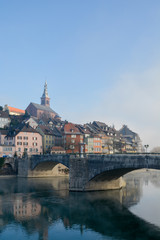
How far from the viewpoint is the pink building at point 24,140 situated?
101 meters

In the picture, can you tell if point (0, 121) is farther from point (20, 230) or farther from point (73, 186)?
point (20, 230)

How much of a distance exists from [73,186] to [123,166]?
12721 millimetres

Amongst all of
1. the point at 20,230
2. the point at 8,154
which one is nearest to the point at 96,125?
the point at 8,154

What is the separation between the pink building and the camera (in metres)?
101

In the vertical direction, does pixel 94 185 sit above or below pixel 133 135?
below

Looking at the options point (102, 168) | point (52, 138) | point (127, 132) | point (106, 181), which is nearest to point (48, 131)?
point (52, 138)

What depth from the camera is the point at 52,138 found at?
12050 cm

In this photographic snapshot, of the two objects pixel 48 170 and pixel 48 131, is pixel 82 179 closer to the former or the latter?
pixel 48 170

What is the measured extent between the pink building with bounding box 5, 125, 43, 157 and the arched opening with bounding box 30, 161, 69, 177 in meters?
19.9

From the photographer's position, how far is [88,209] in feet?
124

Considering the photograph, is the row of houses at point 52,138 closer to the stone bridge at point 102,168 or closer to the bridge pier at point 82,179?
the stone bridge at point 102,168

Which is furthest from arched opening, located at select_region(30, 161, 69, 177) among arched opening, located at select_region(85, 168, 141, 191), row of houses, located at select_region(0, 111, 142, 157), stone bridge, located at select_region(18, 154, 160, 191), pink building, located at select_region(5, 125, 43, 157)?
arched opening, located at select_region(85, 168, 141, 191)

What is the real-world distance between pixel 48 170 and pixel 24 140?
24.1 meters

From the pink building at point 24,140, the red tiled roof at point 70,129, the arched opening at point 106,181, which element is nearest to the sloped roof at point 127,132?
the red tiled roof at point 70,129
